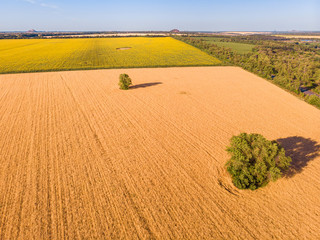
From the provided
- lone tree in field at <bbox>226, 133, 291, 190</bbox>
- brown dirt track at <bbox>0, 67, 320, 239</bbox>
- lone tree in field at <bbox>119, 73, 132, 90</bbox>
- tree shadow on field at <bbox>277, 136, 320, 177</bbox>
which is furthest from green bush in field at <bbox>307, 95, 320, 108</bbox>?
lone tree in field at <bbox>119, 73, 132, 90</bbox>

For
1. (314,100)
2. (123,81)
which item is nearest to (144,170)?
(123,81)

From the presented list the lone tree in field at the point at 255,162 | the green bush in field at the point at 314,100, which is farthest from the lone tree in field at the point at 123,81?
the green bush in field at the point at 314,100

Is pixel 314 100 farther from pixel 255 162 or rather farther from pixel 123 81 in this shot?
pixel 123 81

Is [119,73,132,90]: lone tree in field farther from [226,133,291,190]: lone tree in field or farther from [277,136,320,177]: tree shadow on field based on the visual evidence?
[277,136,320,177]: tree shadow on field

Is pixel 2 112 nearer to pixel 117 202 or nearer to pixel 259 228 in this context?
pixel 117 202

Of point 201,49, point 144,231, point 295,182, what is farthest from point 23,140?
point 201,49

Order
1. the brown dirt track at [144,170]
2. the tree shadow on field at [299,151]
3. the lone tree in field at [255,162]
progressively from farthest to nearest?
the tree shadow on field at [299,151]
the lone tree in field at [255,162]
the brown dirt track at [144,170]

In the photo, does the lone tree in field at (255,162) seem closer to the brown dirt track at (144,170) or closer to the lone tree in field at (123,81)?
the brown dirt track at (144,170)
